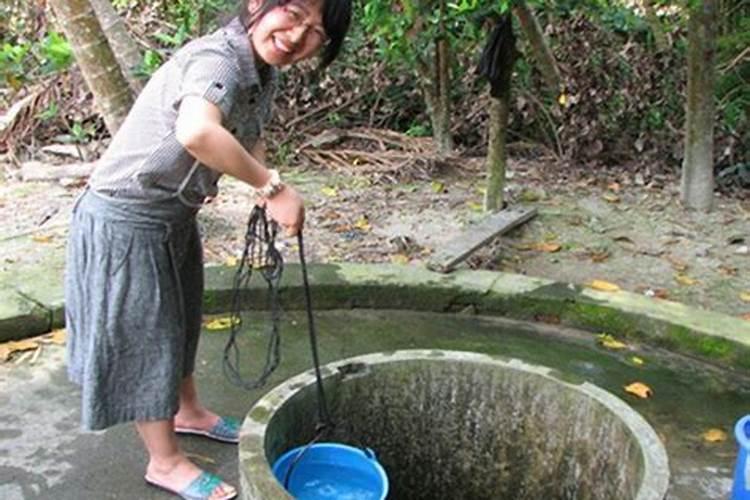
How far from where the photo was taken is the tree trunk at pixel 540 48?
4988 millimetres

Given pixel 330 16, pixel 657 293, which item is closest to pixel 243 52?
pixel 330 16

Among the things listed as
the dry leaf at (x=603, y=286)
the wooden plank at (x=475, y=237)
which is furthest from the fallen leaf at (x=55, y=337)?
the dry leaf at (x=603, y=286)

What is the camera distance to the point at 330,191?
16.9 feet

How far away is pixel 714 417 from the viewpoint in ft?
9.64

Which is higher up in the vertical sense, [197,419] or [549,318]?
[549,318]

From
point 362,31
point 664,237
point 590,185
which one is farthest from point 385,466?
point 362,31

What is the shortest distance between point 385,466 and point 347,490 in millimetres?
343

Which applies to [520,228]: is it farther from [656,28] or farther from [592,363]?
[656,28]

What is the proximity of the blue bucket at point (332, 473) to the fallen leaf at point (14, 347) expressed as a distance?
1.47 meters

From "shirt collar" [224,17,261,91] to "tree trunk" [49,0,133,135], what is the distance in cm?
187

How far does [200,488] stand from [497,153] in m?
2.71

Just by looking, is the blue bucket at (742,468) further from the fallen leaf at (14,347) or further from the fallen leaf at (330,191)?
the fallen leaf at (330,191)

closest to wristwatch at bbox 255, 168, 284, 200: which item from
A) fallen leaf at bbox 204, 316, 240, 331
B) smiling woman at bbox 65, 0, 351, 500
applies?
smiling woman at bbox 65, 0, 351, 500

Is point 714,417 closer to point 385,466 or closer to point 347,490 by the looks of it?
point 385,466
